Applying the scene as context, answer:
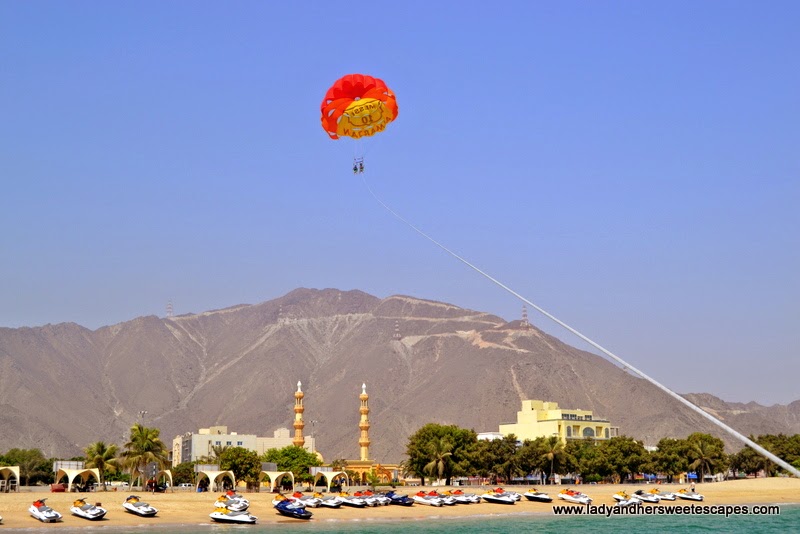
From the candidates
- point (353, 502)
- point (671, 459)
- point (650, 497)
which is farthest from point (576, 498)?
point (671, 459)

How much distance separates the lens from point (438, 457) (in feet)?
339

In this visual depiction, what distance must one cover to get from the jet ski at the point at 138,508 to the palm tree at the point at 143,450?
17.4 m

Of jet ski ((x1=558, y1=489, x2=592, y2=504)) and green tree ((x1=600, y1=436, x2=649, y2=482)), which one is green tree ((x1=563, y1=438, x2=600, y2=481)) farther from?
jet ski ((x1=558, y1=489, x2=592, y2=504))

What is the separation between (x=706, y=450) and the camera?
11644 centimetres

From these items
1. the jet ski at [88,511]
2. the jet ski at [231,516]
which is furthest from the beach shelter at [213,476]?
the jet ski at [88,511]

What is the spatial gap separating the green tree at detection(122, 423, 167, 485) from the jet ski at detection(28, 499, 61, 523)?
22.6 m

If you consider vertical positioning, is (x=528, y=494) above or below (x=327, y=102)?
below

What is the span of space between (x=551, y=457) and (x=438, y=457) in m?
15.4

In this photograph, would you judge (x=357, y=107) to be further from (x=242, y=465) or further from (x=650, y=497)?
(x=242, y=465)

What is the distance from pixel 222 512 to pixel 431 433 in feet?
152

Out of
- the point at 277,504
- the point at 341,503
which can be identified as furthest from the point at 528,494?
the point at 277,504

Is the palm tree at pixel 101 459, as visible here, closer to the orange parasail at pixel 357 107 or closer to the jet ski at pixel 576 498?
the jet ski at pixel 576 498

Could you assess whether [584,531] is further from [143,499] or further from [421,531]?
[143,499]

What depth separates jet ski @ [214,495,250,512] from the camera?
213ft
